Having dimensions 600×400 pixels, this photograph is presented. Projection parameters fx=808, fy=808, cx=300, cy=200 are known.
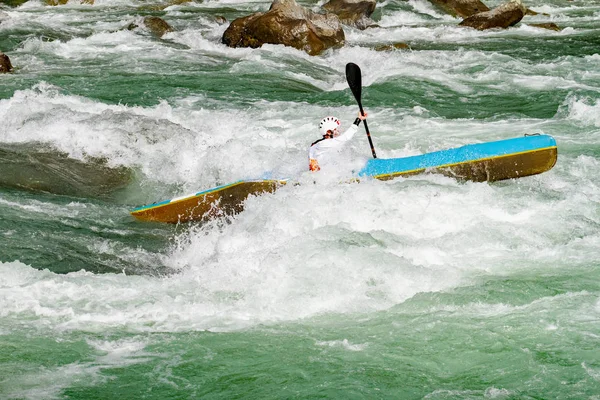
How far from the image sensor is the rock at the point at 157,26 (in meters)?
18.4

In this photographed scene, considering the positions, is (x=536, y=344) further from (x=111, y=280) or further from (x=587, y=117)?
(x=587, y=117)

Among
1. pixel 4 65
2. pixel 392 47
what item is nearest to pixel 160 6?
pixel 392 47

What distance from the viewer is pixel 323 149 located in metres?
8.27

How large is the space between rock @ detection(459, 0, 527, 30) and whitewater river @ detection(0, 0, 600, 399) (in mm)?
6103

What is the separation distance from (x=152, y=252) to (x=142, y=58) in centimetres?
913

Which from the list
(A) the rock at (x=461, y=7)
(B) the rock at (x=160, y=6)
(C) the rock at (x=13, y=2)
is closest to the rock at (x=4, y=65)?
(B) the rock at (x=160, y=6)

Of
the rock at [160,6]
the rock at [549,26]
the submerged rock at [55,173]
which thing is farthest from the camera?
the rock at [160,6]

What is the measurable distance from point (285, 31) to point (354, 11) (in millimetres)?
4819

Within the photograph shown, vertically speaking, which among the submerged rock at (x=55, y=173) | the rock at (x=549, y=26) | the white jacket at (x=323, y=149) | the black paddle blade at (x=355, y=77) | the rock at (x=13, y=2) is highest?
the black paddle blade at (x=355, y=77)

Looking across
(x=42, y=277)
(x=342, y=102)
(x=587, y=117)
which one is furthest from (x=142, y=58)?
(x=42, y=277)

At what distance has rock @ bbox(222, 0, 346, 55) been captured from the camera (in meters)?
16.6

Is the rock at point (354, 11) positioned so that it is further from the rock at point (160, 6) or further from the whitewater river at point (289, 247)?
the whitewater river at point (289, 247)

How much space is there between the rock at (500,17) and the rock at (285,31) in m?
4.70

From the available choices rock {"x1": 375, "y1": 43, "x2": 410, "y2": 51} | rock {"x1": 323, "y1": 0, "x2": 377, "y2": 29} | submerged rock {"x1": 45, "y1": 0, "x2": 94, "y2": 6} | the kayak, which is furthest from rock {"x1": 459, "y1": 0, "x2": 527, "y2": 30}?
the kayak
